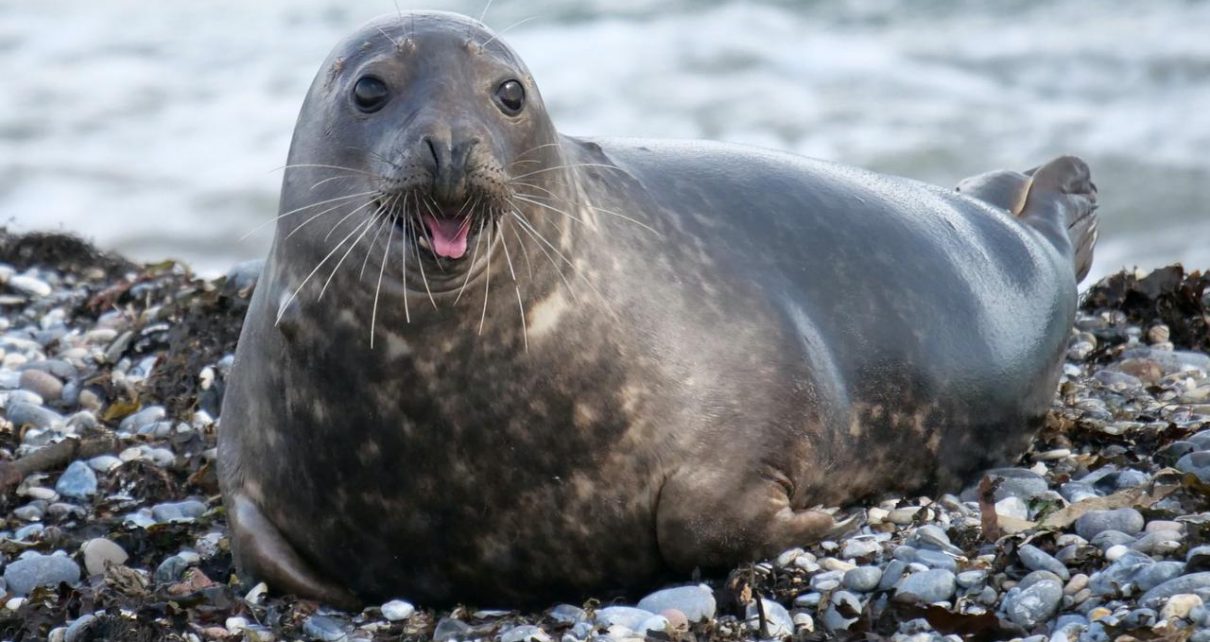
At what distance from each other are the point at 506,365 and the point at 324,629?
740mm

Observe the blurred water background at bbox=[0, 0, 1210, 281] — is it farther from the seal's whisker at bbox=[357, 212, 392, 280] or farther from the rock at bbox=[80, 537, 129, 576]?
the seal's whisker at bbox=[357, 212, 392, 280]

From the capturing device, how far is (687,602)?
3.92m

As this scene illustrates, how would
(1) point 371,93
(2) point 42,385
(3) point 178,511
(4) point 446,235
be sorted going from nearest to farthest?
(4) point 446,235 → (1) point 371,93 → (3) point 178,511 → (2) point 42,385

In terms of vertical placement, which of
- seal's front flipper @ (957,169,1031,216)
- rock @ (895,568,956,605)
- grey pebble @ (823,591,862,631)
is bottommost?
grey pebble @ (823,591,862,631)

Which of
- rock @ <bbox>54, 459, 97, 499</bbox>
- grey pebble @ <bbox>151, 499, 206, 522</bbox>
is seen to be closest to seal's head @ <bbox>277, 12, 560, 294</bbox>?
grey pebble @ <bbox>151, 499, 206, 522</bbox>

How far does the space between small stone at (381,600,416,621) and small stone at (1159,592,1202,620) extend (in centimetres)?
166

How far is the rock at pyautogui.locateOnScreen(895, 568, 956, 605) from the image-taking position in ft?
12.7

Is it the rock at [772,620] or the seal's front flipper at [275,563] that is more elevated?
the seal's front flipper at [275,563]

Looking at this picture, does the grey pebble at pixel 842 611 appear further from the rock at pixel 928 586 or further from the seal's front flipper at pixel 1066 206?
the seal's front flipper at pixel 1066 206

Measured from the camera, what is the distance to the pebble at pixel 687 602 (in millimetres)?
3891

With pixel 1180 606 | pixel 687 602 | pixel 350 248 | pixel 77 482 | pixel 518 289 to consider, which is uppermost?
pixel 350 248

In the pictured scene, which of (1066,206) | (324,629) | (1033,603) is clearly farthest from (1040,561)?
(1066,206)

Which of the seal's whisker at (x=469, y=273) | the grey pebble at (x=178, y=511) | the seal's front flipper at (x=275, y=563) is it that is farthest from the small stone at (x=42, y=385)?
the seal's whisker at (x=469, y=273)

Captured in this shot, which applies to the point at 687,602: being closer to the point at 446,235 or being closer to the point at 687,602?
the point at 687,602
